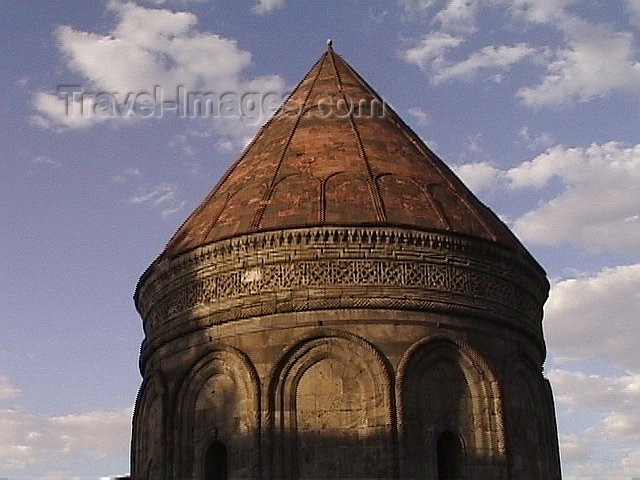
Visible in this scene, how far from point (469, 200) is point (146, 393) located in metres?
5.55

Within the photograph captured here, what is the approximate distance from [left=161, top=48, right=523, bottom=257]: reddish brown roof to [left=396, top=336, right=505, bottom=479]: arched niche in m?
1.80

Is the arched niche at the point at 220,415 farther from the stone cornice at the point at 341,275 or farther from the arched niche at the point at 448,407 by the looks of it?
the arched niche at the point at 448,407

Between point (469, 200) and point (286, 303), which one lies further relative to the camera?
→ point (469, 200)

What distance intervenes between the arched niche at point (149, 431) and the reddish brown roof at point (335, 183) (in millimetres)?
2023

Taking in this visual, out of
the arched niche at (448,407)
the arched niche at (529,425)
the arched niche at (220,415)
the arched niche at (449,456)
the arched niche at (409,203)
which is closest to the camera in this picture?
the arched niche at (448,407)

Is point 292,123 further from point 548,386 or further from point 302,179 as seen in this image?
point 548,386

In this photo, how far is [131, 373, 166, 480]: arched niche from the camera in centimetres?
1371

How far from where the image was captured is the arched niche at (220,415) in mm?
12812

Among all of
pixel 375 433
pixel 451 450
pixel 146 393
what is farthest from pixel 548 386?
pixel 146 393

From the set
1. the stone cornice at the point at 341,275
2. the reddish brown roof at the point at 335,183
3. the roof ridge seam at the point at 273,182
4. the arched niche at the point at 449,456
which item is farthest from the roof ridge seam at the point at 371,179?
the arched niche at the point at 449,456

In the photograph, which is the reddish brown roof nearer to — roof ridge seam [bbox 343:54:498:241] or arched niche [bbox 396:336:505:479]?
roof ridge seam [bbox 343:54:498:241]

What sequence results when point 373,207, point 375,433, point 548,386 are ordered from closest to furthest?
point 375,433 → point 373,207 → point 548,386

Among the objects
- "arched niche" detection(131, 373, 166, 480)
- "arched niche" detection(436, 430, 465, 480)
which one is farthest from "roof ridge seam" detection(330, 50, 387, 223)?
"arched niche" detection(131, 373, 166, 480)

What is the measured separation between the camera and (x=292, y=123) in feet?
51.4
